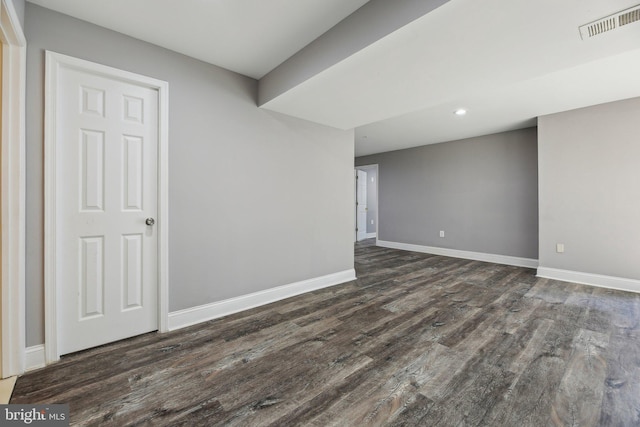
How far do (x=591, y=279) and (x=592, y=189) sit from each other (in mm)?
1210

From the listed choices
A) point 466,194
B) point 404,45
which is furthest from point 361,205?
point 404,45

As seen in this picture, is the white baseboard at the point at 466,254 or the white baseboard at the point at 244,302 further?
the white baseboard at the point at 466,254

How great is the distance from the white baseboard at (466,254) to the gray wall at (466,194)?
8cm

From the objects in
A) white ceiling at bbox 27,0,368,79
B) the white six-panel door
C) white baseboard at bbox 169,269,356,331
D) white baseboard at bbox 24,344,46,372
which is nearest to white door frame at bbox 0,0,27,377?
white baseboard at bbox 24,344,46,372

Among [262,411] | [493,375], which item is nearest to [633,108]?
[493,375]

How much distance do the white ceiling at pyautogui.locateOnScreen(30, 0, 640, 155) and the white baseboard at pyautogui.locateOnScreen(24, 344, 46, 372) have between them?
2.29 meters

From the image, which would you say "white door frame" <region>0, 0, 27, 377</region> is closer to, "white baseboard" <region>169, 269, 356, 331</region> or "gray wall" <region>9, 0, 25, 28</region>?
"gray wall" <region>9, 0, 25, 28</region>

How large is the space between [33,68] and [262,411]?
2.57 meters

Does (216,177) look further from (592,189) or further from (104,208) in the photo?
(592,189)

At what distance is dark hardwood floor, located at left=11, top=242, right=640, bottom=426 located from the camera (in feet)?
4.56

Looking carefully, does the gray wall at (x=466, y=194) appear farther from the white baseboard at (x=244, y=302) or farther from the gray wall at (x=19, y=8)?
the gray wall at (x=19, y=8)

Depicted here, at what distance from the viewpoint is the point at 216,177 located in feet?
8.32

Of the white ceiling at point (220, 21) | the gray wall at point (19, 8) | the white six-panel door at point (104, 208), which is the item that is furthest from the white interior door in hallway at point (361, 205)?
the gray wall at point (19, 8)

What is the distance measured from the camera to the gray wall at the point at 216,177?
1771 mm
